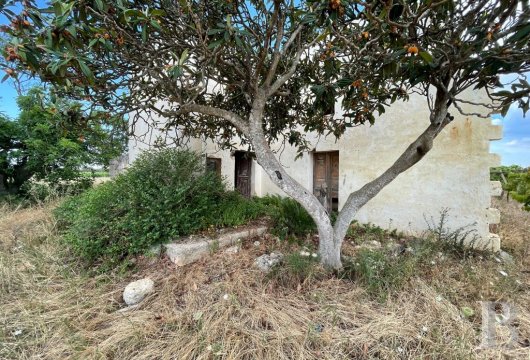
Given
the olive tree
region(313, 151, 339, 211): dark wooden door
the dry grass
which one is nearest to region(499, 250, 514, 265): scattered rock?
the dry grass

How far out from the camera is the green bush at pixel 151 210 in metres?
3.36

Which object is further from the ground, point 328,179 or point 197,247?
point 328,179

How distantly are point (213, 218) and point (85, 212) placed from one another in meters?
1.83

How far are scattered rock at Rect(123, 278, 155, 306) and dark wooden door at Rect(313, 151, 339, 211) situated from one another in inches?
164

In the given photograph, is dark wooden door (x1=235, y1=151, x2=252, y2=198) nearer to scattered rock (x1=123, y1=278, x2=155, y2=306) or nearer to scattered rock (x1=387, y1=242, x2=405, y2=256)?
scattered rock (x1=387, y1=242, x2=405, y2=256)

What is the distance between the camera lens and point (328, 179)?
596cm

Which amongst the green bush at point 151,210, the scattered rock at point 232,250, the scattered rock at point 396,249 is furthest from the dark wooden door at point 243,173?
the scattered rock at point 396,249

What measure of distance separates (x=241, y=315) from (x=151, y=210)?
191 cm

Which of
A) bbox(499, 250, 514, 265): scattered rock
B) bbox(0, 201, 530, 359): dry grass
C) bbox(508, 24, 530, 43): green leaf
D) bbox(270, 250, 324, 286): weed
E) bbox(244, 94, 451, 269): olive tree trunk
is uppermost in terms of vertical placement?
bbox(508, 24, 530, 43): green leaf

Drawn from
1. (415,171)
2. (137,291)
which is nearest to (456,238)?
(415,171)

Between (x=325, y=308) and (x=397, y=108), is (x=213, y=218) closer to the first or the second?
(x=325, y=308)

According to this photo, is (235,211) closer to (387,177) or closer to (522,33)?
(387,177)

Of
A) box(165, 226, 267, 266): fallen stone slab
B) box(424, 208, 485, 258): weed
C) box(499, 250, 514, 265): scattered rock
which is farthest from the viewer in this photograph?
box(424, 208, 485, 258): weed

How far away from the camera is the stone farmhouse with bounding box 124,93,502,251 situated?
3.99 meters
